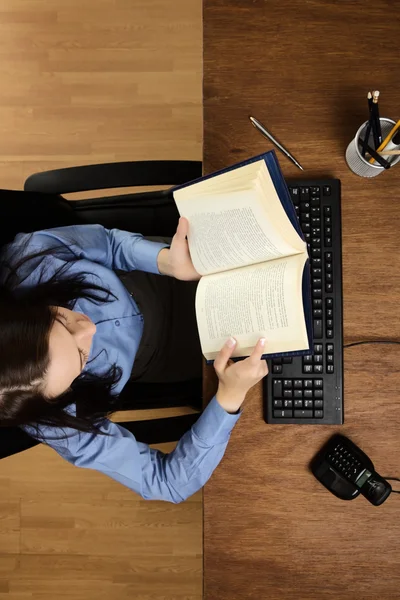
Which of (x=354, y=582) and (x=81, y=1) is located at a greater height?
(x=81, y=1)

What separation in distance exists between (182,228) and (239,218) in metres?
0.11

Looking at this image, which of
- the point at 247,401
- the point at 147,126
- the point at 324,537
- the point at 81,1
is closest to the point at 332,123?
the point at 247,401

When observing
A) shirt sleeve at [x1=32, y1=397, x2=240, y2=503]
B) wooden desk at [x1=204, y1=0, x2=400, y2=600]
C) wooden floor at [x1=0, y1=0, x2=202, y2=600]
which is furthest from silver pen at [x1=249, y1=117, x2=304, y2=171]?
wooden floor at [x1=0, y1=0, x2=202, y2=600]

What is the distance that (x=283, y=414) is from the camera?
875mm

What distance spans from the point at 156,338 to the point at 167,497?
0.34 m

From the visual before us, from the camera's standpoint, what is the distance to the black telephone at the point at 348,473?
32.9 inches

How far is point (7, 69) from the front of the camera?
167 centimetres

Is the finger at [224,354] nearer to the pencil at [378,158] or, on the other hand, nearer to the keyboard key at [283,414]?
the keyboard key at [283,414]

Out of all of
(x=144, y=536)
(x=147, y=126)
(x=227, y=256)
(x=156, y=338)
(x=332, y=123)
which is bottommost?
(x=144, y=536)

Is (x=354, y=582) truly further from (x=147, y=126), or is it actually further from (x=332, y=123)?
(x=147, y=126)

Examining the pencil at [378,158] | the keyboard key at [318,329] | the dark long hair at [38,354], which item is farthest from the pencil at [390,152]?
the dark long hair at [38,354]

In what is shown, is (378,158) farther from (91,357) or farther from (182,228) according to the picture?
(91,357)

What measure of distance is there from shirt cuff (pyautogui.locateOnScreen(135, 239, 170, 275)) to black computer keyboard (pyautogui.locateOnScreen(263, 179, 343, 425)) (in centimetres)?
27

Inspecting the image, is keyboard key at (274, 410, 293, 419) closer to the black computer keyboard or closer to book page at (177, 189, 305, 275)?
the black computer keyboard
